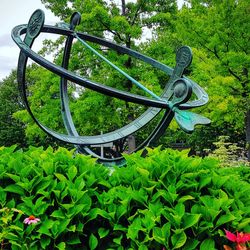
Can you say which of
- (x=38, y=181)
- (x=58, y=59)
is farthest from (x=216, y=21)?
(x=38, y=181)

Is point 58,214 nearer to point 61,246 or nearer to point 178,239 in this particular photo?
point 61,246

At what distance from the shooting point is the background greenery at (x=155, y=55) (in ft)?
45.6

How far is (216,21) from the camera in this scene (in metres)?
14.0

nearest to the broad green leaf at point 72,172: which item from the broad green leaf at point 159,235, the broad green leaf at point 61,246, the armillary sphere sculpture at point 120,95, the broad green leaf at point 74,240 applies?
the broad green leaf at point 74,240

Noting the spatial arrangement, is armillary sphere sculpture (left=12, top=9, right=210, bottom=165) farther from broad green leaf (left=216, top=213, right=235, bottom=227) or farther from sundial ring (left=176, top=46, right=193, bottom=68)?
broad green leaf (left=216, top=213, right=235, bottom=227)

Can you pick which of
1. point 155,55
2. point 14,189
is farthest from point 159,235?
point 155,55

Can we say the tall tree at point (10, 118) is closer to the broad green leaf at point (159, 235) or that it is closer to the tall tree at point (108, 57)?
the tall tree at point (108, 57)

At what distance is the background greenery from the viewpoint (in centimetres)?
1390

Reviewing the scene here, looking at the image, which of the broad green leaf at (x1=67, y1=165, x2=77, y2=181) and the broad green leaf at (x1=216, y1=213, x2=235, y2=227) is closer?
the broad green leaf at (x1=216, y1=213, x2=235, y2=227)

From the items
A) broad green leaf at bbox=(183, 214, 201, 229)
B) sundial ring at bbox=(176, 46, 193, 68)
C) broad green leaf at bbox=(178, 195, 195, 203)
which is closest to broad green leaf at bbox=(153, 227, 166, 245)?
broad green leaf at bbox=(183, 214, 201, 229)

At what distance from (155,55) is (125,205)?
44.3 feet

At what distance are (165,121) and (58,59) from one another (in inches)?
460

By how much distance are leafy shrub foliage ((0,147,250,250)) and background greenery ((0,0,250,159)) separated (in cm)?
1054

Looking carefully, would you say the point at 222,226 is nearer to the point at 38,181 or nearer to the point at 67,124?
the point at 38,181
